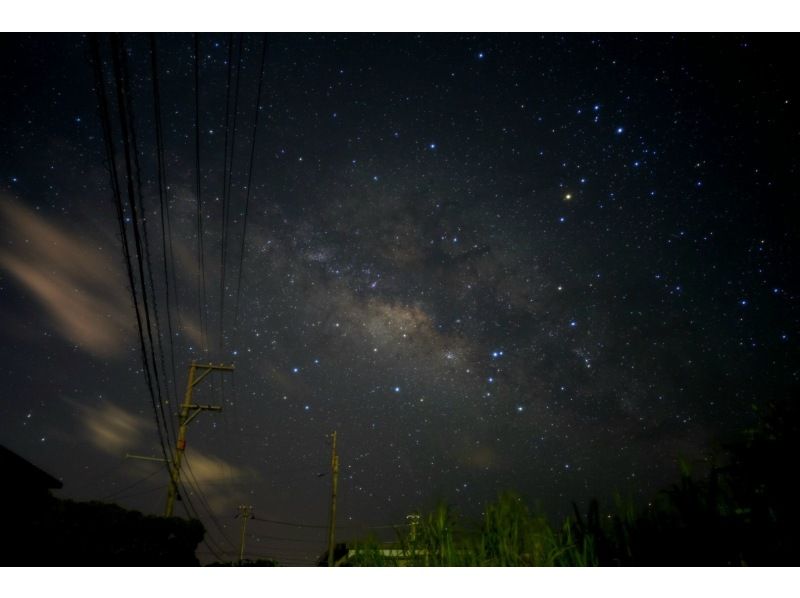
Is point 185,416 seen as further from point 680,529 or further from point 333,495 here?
point 680,529

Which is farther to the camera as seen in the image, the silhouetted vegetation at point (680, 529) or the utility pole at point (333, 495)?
the utility pole at point (333, 495)

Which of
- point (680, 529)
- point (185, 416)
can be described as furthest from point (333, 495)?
point (680, 529)

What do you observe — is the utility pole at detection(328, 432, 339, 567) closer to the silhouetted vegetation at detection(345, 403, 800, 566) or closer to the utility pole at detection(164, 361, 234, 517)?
the utility pole at detection(164, 361, 234, 517)

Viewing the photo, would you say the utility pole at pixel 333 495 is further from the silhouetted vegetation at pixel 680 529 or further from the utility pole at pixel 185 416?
the silhouetted vegetation at pixel 680 529

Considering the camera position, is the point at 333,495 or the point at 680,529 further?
the point at 333,495

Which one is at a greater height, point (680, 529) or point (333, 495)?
point (333, 495)

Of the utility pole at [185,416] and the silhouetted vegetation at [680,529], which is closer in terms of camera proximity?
the silhouetted vegetation at [680,529]

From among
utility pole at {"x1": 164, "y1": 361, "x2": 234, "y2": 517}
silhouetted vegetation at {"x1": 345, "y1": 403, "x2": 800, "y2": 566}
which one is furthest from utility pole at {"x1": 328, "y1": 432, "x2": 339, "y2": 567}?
silhouetted vegetation at {"x1": 345, "y1": 403, "x2": 800, "y2": 566}

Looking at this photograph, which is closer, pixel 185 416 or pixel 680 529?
pixel 680 529

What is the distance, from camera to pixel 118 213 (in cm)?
443

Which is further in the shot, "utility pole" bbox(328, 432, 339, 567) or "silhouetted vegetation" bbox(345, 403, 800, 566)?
"utility pole" bbox(328, 432, 339, 567)

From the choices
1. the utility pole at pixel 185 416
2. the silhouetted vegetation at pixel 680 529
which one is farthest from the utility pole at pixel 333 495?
the silhouetted vegetation at pixel 680 529
